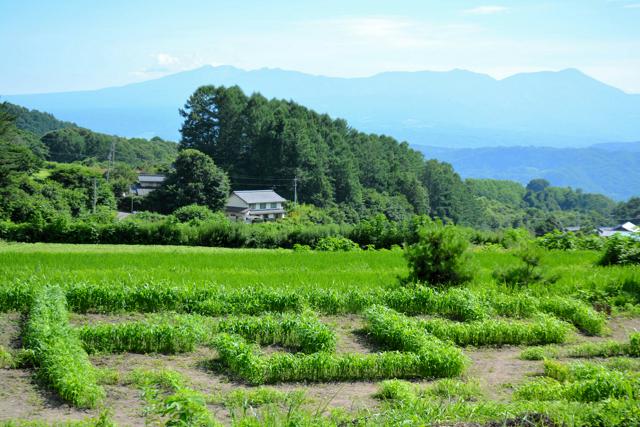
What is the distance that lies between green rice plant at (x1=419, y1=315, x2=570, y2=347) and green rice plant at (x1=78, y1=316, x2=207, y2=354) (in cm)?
437

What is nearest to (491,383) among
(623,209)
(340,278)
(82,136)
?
(340,278)

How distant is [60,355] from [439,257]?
352 inches

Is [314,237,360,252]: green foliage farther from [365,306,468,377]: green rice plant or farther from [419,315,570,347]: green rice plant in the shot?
[419,315,570,347]: green rice plant

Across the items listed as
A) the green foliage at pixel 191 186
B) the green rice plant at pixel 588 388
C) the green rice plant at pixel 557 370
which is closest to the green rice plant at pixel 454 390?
the green rice plant at pixel 588 388

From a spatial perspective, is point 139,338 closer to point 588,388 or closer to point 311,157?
point 588,388

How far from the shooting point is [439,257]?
14.5m

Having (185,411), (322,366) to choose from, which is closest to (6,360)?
(322,366)

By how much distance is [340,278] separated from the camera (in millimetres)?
15352

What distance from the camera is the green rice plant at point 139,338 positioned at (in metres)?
9.94

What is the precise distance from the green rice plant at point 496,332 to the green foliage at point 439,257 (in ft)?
10.1

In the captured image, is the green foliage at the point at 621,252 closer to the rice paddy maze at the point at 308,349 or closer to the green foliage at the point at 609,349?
the rice paddy maze at the point at 308,349

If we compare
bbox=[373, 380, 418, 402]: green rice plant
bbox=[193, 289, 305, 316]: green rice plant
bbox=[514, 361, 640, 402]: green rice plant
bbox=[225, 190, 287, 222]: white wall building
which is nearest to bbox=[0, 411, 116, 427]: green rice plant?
bbox=[373, 380, 418, 402]: green rice plant

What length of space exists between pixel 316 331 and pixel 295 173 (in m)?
63.3

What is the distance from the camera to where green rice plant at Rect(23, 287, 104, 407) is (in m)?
7.55
